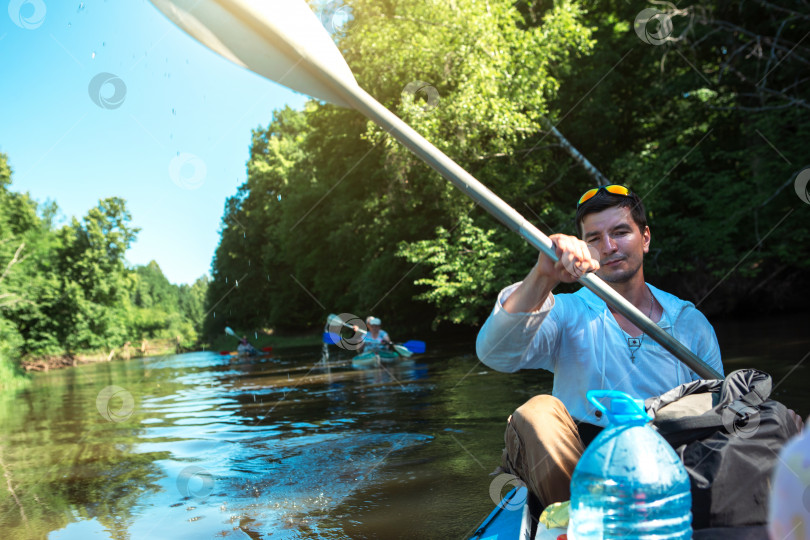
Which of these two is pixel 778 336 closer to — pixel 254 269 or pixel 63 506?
pixel 63 506

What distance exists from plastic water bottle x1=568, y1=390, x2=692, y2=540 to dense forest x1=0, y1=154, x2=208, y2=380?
93.0 feet

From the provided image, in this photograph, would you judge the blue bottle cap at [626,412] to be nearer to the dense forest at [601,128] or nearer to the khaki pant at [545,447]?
the khaki pant at [545,447]

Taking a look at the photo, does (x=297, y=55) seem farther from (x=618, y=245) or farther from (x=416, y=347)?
(x=416, y=347)

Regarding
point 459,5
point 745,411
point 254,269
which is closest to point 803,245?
point 459,5

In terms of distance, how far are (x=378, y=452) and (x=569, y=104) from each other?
44.5 ft

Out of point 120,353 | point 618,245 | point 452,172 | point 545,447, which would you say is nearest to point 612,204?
point 618,245

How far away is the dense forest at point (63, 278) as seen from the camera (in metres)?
29.5

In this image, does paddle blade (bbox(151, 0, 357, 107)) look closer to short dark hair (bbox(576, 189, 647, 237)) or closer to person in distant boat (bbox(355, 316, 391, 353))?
short dark hair (bbox(576, 189, 647, 237))

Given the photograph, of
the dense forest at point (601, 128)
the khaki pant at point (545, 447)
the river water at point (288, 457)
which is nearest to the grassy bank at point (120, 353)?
the river water at point (288, 457)

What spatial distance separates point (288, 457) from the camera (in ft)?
17.5

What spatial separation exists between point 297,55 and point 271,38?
10cm

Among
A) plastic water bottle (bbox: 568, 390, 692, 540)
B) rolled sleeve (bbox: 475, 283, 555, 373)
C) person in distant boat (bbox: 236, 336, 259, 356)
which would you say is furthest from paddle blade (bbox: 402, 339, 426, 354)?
plastic water bottle (bbox: 568, 390, 692, 540)

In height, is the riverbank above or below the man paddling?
below

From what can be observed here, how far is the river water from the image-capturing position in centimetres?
369
